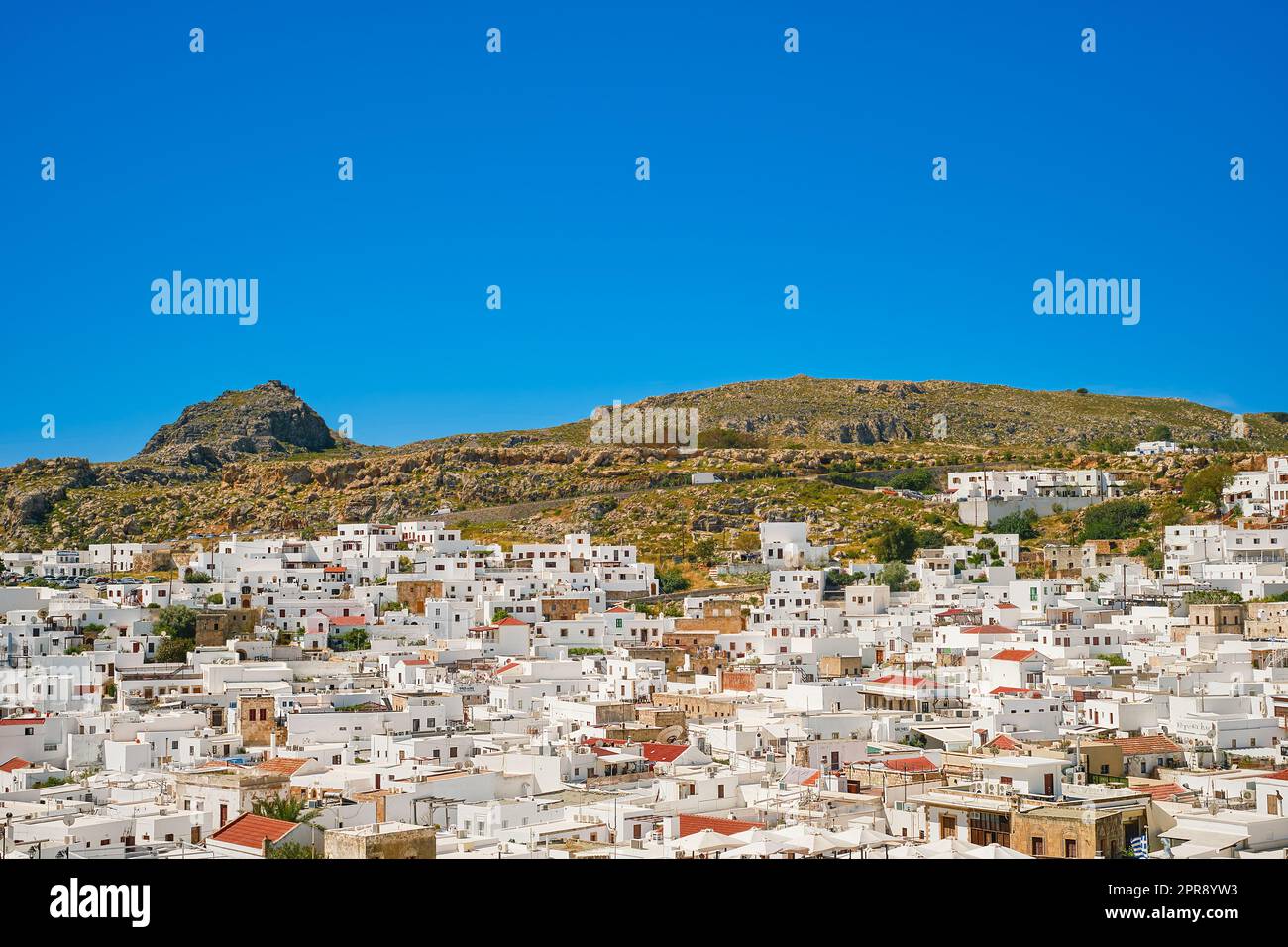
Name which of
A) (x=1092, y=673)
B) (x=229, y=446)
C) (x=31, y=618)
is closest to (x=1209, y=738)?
(x=1092, y=673)

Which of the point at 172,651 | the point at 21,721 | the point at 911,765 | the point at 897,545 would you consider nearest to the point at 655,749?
the point at 911,765

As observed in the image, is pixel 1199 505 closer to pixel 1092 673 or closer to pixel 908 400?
pixel 1092 673

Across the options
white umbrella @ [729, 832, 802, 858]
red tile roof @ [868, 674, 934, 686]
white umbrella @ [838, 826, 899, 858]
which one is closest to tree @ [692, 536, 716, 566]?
red tile roof @ [868, 674, 934, 686]

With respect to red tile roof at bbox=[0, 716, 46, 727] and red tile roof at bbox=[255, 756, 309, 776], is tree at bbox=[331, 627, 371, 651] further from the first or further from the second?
red tile roof at bbox=[255, 756, 309, 776]

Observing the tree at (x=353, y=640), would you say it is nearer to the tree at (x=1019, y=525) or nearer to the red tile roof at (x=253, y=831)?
the red tile roof at (x=253, y=831)
